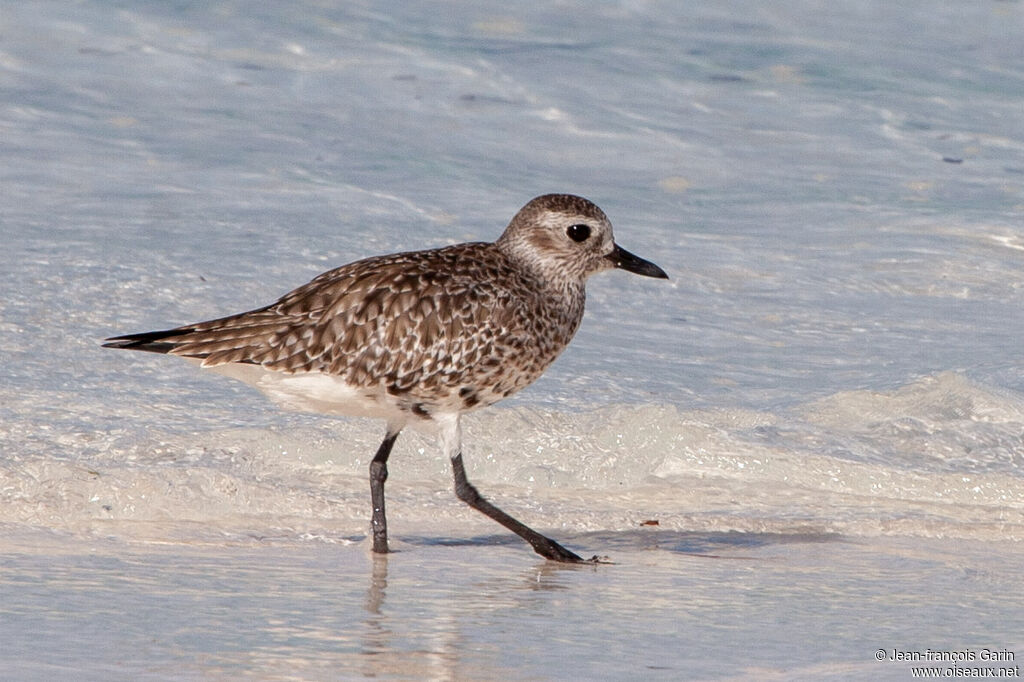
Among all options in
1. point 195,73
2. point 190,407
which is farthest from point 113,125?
point 190,407

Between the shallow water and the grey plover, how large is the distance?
1.52 feet

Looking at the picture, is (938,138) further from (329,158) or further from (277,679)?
(277,679)

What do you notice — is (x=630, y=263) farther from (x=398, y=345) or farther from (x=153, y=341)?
(x=153, y=341)

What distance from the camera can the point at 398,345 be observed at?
6148 mm

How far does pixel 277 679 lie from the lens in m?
4.37

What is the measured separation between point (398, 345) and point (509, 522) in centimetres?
79

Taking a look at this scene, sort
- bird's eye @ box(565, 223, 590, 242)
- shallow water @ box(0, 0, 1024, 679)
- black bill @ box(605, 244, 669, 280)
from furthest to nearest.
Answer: black bill @ box(605, 244, 669, 280) → bird's eye @ box(565, 223, 590, 242) → shallow water @ box(0, 0, 1024, 679)

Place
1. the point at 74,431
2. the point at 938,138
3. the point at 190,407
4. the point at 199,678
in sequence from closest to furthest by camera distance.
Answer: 1. the point at 199,678
2. the point at 74,431
3. the point at 190,407
4. the point at 938,138

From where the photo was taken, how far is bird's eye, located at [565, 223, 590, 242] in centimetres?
673

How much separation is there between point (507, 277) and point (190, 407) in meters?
2.06
